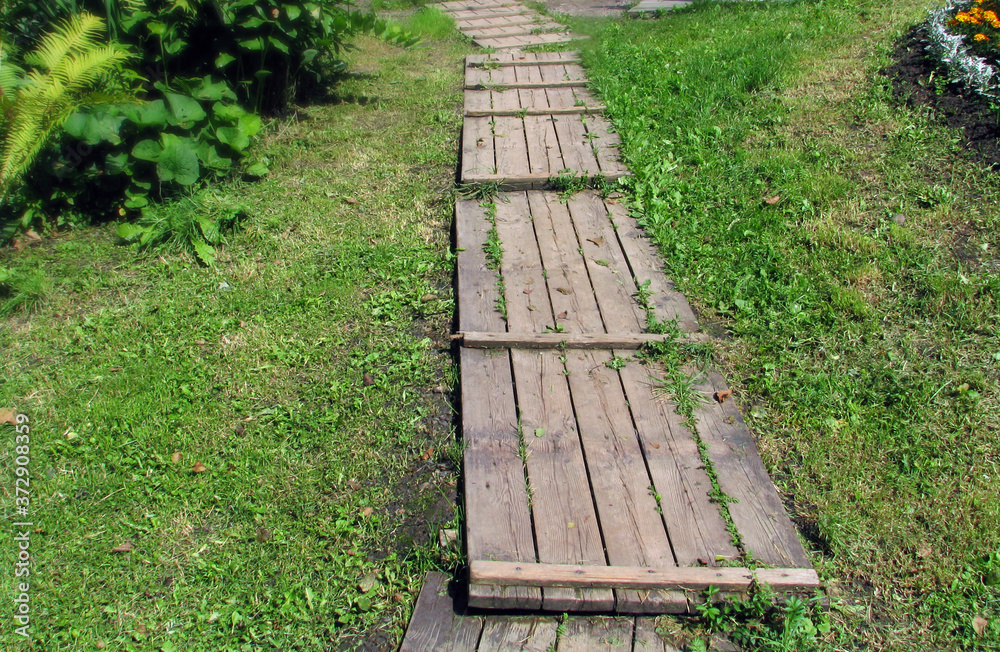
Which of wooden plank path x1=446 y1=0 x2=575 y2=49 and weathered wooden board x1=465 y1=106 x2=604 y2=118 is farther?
wooden plank path x1=446 y1=0 x2=575 y2=49

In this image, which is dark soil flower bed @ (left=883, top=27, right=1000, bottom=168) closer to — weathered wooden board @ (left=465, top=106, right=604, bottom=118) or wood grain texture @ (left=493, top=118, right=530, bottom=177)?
weathered wooden board @ (left=465, top=106, right=604, bottom=118)

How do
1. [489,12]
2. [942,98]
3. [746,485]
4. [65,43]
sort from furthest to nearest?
1. [489,12]
2. [942,98]
3. [65,43]
4. [746,485]

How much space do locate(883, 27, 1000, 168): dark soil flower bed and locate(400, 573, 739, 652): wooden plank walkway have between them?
369 centimetres

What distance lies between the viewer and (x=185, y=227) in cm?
429

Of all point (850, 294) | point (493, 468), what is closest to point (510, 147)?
point (850, 294)

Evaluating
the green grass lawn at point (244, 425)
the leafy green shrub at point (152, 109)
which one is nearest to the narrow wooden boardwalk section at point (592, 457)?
the green grass lawn at point (244, 425)

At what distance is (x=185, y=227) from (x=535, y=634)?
3130 millimetres

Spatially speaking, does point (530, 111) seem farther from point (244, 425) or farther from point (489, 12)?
point (489, 12)

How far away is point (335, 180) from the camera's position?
5.04 meters

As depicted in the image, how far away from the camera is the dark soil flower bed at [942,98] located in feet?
15.0

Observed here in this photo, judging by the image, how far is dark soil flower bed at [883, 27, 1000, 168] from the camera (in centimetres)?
457

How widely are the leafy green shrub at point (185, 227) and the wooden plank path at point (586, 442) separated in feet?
4.48

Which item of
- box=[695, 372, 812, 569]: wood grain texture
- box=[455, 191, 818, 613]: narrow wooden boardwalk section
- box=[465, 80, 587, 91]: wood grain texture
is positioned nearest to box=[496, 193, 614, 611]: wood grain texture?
box=[455, 191, 818, 613]: narrow wooden boardwalk section

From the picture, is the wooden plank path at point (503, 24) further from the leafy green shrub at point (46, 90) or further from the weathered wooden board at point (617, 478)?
the weathered wooden board at point (617, 478)
